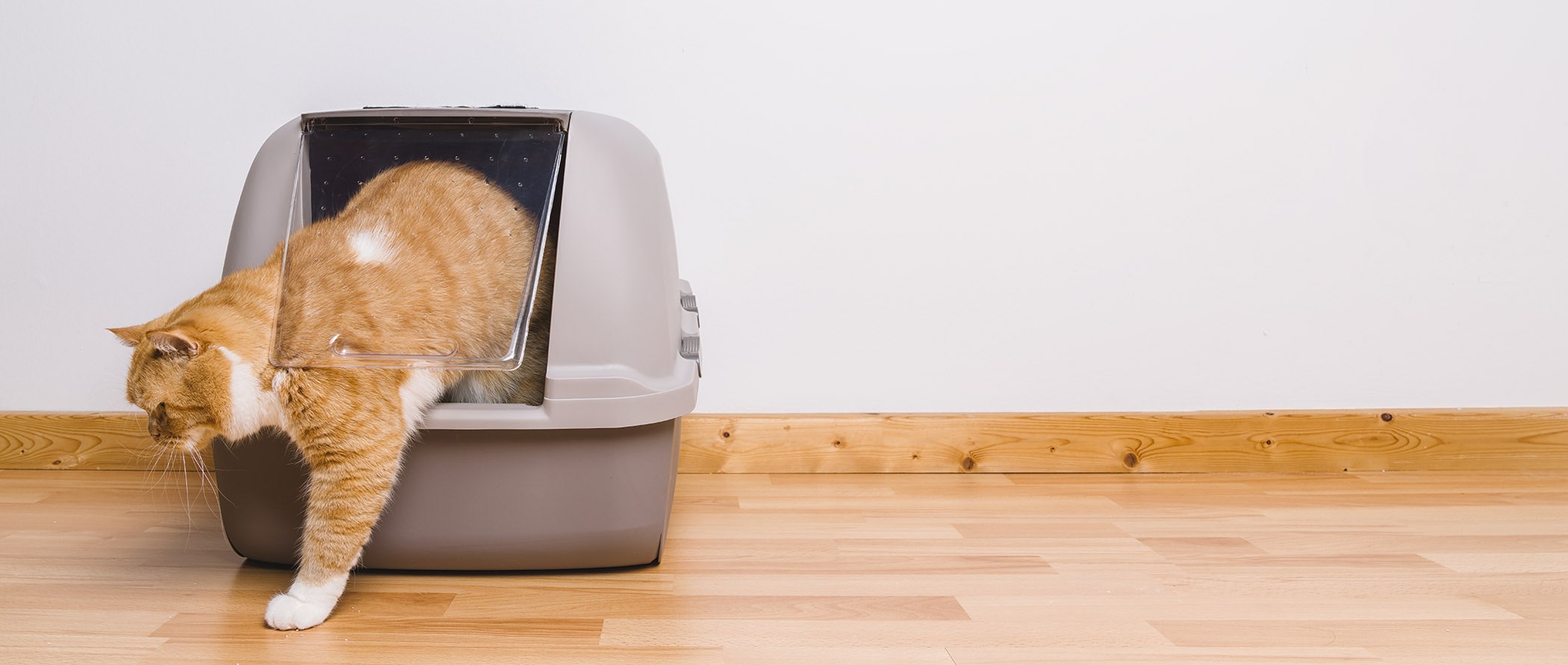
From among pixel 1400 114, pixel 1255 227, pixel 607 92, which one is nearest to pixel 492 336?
pixel 607 92

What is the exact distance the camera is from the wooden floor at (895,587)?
2.87ft

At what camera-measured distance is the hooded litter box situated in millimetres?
983

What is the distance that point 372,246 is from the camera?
100cm

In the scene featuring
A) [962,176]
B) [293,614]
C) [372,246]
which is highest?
[962,176]

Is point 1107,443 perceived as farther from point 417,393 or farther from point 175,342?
point 175,342

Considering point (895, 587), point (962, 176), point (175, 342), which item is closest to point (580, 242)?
point (175, 342)

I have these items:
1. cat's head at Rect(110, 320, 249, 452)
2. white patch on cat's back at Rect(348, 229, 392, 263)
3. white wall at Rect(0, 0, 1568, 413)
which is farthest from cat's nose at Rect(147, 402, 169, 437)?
white wall at Rect(0, 0, 1568, 413)

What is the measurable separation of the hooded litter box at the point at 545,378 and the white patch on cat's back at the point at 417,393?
0.5 inches

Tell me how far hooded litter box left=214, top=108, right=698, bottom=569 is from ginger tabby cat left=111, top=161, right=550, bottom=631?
0.03 m

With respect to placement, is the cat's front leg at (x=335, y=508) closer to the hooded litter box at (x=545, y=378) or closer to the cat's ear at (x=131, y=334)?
the hooded litter box at (x=545, y=378)

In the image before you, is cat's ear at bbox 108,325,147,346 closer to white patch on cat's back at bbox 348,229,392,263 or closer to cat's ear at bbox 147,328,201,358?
cat's ear at bbox 147,328,201,358

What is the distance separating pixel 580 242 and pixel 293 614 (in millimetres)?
503

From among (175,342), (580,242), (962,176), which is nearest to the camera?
(175,342)

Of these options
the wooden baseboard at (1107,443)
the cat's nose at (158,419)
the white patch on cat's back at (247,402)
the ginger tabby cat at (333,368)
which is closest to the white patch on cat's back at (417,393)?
the ginger tabby cat at (333,368)
